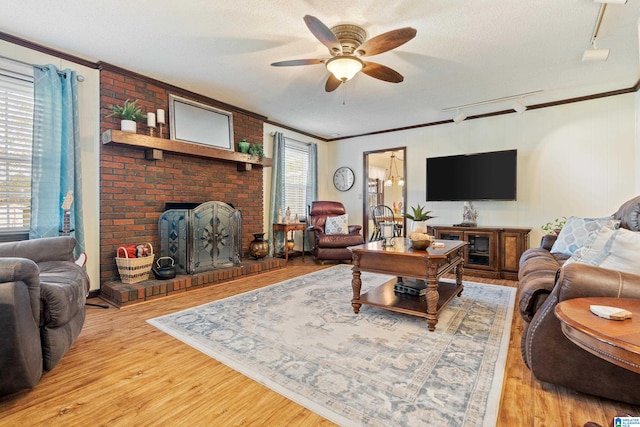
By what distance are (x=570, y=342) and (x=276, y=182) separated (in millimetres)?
4423

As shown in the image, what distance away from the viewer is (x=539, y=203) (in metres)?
4.38

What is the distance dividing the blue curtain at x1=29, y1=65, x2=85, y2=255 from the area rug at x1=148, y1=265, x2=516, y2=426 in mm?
1416

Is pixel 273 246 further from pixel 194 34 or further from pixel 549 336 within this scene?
pixel 549 336

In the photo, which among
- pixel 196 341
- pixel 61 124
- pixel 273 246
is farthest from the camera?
pixel 273 246

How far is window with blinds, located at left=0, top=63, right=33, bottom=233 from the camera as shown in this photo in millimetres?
2717

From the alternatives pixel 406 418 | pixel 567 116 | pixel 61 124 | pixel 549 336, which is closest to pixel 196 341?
pixel 406 418

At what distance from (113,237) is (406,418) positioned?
3358 mm

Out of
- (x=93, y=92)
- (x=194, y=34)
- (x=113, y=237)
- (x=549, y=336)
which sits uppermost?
(x=194, y=34)

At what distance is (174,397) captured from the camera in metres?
1.54

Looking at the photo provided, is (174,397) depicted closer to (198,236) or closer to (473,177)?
(198,236)

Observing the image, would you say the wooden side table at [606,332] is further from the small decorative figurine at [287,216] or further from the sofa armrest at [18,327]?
the small decorative figurine at [287,216]

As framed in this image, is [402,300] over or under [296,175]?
under

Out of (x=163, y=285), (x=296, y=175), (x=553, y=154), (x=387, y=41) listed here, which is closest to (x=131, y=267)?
(x=163, y=285)

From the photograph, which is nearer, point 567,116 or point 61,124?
point 61,124
